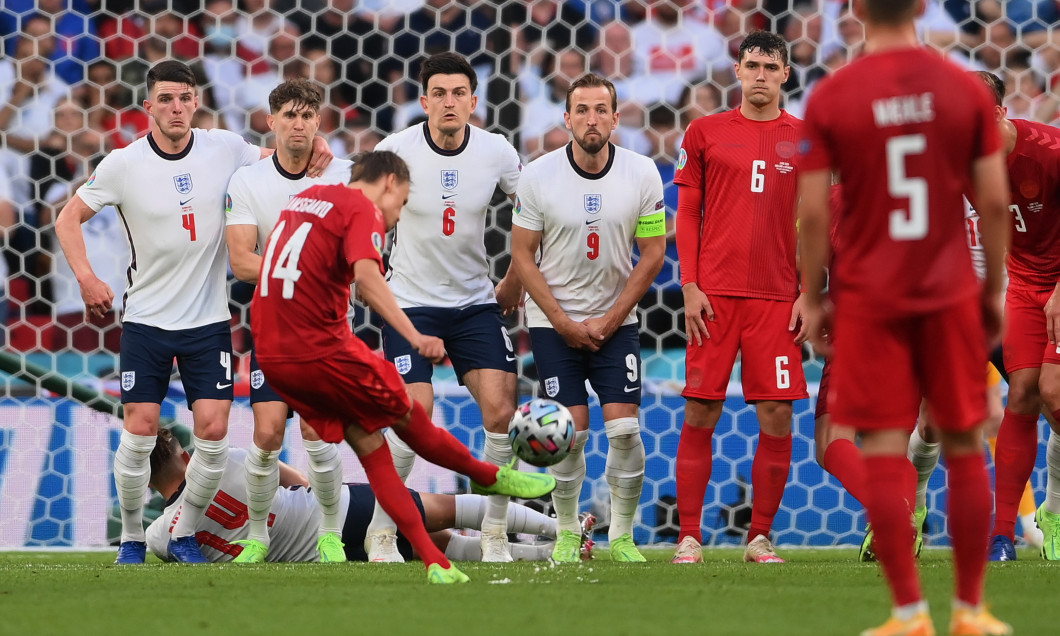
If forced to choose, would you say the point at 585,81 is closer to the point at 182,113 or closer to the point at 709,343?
the point at 709,343

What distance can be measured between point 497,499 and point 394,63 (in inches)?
125

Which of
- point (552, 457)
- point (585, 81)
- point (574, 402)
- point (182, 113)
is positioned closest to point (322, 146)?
point (182, 113)

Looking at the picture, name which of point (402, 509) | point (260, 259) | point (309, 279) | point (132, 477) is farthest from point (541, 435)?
point (132, 477)

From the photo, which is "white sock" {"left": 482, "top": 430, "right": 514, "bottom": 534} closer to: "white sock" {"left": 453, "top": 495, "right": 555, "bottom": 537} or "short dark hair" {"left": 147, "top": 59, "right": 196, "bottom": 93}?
"white sock" {"left": 453, "top": 495, "right": 555, "bottom": 537}

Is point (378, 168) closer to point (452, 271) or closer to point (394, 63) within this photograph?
point (452, 271)

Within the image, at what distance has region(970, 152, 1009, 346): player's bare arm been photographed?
309 centimetres

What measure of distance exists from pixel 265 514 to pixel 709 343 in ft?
7.01

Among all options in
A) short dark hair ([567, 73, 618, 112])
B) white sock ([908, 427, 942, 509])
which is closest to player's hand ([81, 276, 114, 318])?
short dark hair ([567, 73, 618, 112])

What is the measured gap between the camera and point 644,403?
7609 millimetres

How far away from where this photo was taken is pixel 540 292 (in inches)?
231

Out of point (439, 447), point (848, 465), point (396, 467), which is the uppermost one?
point (439, 447)

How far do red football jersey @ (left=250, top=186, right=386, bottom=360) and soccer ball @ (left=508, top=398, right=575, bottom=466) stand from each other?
0.69m

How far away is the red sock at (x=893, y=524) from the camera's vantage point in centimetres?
300

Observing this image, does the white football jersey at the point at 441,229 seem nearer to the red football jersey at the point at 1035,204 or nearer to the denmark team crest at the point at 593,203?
the denmark team crest at the point at 593,203
